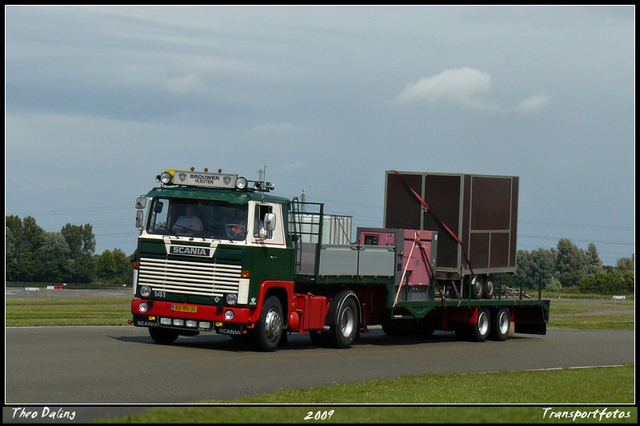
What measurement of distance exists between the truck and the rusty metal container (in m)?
0.03

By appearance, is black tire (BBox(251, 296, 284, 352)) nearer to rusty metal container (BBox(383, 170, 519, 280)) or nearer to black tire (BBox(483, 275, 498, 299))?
rusty metal container (BBox(383, 170, 519, 280))

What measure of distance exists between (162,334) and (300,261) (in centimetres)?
318

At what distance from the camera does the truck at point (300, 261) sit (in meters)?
16.7

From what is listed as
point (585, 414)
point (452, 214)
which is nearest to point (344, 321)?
point (452, 214)

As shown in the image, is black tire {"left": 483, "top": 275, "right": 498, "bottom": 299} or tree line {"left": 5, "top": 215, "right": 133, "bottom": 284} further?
tree line {"left": 5, "top": 215, "right": 133, "bottom": 284}

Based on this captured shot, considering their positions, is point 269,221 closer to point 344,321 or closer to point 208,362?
point 208,362

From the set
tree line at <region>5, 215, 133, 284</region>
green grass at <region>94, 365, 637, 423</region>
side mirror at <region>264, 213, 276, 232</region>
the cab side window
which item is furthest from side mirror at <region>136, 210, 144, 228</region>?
tree line at <region>5, 215, 133, 284</region>

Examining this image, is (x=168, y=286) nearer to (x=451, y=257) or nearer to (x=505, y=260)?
(x=451, y=257)

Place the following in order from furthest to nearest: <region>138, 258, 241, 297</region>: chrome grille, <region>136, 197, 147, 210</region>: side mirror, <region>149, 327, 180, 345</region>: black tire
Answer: <region>149, 327, 180, 345</region>: black tire < <region>136, 197, 147, 210</region>: side mirror < <region>138, 258, 241, 297</region>: chrome grille

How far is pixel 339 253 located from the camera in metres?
18.6

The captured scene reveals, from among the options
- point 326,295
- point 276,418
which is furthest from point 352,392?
point 326,295

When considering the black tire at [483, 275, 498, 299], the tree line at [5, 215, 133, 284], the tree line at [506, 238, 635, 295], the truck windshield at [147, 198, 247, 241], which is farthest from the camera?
the tree line at [506, 238, 635, 295]

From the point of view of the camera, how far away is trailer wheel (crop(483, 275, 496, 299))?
957 inches

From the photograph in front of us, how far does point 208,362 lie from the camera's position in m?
14.9
